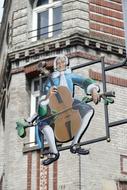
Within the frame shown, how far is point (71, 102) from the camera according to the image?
1079 cm

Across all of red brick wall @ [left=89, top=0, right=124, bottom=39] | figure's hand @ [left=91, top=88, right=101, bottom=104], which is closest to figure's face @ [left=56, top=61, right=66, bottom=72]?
figure's hand @ [left=91, top=88, right=101, bottom=104]

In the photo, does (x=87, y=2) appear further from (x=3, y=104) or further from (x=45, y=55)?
(x=3, y=104)

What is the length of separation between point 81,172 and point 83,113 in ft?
17.1

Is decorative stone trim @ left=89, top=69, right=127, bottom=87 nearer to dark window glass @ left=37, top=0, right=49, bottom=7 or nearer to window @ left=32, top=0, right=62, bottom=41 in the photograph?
window @ left=32, top=0, right=62, bottom=41

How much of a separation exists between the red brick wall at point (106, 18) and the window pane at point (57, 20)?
97 centimetres

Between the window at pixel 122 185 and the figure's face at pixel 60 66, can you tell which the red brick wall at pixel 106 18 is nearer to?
the window at pixel 122 185

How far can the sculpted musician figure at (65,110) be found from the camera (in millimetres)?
10516

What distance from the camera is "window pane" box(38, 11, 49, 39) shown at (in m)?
18.9

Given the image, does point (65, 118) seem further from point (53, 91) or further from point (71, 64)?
point (71, 64)

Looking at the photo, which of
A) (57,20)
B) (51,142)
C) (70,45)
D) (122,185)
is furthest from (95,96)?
(57,20)

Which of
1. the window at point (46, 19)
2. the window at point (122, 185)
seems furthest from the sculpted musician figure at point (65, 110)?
the window at point (46, 19)

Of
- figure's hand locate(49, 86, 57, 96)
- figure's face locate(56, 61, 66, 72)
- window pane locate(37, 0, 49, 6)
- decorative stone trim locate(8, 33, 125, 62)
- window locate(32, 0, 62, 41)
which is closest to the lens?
figure's hand locate(49, 86, 57, 96)

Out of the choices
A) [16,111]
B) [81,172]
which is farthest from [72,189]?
[16,111]

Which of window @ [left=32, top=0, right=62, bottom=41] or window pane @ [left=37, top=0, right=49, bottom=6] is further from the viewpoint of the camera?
window pane @ [left=37, top=0, right=49, bottom=6]
